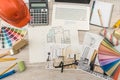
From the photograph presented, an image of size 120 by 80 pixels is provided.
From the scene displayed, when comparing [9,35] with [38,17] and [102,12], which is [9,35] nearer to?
[38,17]

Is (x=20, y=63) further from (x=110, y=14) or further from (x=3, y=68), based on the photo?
(x=110, y=14)

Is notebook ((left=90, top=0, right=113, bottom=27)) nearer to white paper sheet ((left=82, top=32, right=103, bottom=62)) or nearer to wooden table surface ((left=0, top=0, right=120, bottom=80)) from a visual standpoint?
white paper sheet ((left=82, top=32, right=103, bottom=62))

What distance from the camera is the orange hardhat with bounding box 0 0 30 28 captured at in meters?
0.61

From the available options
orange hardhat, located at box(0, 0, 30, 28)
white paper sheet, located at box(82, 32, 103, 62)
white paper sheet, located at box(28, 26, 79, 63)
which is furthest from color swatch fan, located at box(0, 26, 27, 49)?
white paper sheet, located at box(82, 32, 103, 62)

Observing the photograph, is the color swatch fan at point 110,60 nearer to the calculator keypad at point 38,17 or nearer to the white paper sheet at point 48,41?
the white paper sheet at point 48,41

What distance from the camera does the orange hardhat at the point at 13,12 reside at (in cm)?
61

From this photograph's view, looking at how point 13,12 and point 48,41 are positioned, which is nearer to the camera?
point 13,12

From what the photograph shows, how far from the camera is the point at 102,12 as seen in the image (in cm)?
90

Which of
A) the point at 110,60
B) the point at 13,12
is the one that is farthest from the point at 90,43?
the point at 13,12

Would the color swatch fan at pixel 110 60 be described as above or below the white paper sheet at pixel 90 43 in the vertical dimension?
below

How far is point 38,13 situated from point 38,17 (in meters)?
0.02

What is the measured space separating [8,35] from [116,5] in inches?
19.3

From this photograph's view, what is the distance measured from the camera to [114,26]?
34.6 inches

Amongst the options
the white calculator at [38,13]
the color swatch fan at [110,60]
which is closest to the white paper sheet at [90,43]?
the color swatch fan at [110,60]
